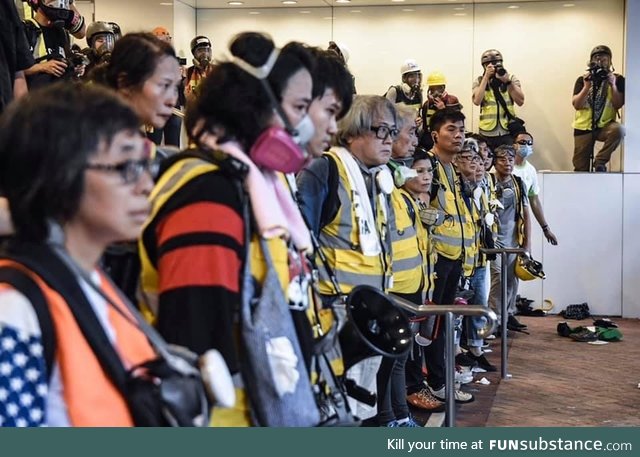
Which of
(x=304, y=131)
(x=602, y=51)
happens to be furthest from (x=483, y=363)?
(x=304, y=131)

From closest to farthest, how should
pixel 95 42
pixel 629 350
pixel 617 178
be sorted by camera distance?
1. pixel 95 42
2. pixel 629 350
3. pixel 617 178

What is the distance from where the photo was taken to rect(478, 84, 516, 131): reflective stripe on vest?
9930mm

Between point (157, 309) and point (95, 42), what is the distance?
3.65 m

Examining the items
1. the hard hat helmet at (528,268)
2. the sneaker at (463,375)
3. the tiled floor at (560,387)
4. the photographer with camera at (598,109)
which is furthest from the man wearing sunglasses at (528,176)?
the sneaker at (463,375)

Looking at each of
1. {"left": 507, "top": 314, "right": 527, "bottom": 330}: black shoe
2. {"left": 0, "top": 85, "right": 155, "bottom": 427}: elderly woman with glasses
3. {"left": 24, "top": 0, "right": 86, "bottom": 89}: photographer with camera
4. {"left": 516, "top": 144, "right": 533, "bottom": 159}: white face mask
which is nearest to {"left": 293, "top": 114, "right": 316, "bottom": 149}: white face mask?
{"left": 0, "top": 85, "right": 155, "bottom": 427}: elderly woman with glasses

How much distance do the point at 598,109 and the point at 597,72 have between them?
0.40m

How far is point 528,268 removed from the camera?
7.19 metres

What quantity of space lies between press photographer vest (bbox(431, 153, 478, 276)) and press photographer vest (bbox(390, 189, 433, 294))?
3.01 feet

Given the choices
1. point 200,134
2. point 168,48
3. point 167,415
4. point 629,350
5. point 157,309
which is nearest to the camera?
point 167,415

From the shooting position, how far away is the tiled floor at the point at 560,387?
5242 mm

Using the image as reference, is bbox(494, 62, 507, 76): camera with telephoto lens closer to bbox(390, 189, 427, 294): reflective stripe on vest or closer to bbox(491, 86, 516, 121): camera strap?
bbox(491, 86, 516, 121): camera strap
